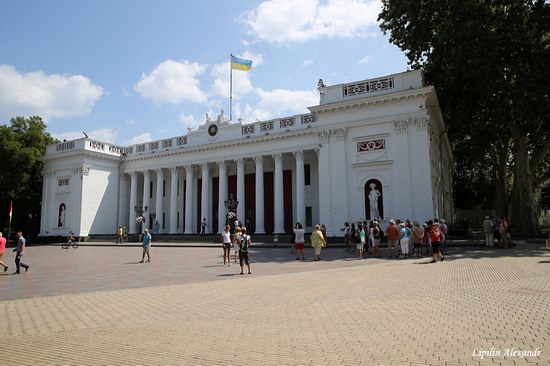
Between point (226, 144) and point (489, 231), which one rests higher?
point (226, 144)

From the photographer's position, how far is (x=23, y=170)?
144 ft

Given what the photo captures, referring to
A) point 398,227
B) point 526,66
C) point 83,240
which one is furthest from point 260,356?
point 83,240

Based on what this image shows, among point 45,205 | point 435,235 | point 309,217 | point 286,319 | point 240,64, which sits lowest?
point 286,319

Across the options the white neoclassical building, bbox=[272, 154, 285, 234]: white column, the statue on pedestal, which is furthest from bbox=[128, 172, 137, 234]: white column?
the statue on pedestal

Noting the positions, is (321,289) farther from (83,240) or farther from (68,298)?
(83,240)

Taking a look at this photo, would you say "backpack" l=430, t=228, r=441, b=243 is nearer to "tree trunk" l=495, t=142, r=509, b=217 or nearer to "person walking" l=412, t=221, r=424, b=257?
"person walking" l=412, t=221, r=424, b=257

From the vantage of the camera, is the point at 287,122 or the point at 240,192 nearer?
the point at 287,122

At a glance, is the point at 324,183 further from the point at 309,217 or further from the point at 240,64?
the point at 240,64

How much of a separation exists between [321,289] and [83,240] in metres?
38.3

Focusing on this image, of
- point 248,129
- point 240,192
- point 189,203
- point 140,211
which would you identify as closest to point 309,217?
point 240,192

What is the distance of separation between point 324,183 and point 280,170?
668 cm

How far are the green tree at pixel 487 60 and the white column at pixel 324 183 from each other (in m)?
9.56

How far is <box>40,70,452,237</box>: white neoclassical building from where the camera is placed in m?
28.1

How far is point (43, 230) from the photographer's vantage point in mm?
44750
